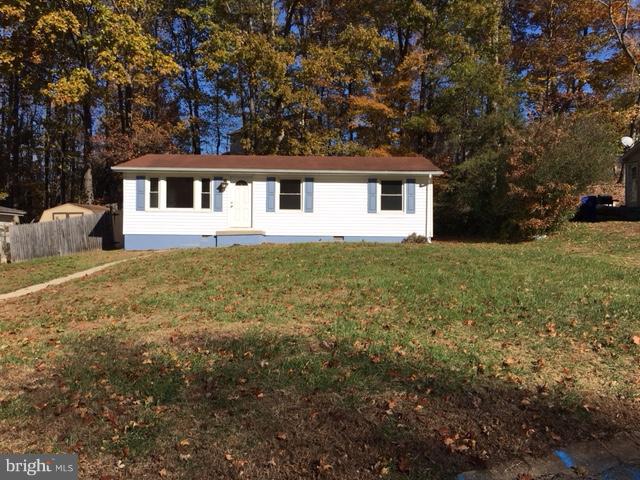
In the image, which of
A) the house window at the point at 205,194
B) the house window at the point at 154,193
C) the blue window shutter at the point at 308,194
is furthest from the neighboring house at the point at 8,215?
the blue window shutter at the point at 308,194

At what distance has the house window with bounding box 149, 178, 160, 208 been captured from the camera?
677 inches

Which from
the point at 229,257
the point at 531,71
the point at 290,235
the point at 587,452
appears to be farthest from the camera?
the point at 531,71

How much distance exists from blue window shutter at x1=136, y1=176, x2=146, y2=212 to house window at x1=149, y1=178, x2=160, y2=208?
26 centimetres

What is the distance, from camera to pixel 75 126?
29.4 meters

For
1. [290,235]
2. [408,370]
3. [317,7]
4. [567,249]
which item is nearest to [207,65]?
[317,7]

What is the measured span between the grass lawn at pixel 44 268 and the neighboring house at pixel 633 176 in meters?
20.1

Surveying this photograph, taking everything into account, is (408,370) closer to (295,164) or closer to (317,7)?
(295,164)

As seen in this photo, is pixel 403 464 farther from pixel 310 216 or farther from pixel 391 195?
pixel 391 195

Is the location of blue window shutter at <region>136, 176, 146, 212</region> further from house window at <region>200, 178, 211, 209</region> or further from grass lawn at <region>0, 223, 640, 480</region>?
grass lawn at <region>0, 223, 640, 480</region>

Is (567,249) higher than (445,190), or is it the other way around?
(445,190)

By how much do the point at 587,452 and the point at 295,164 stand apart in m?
15.2

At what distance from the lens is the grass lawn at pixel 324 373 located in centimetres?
340

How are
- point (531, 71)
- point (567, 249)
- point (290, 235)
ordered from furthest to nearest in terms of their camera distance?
point (531, 71) < point (290, 235) < point (567, 249)

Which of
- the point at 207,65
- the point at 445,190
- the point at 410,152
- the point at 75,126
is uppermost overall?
the point at 207,65
